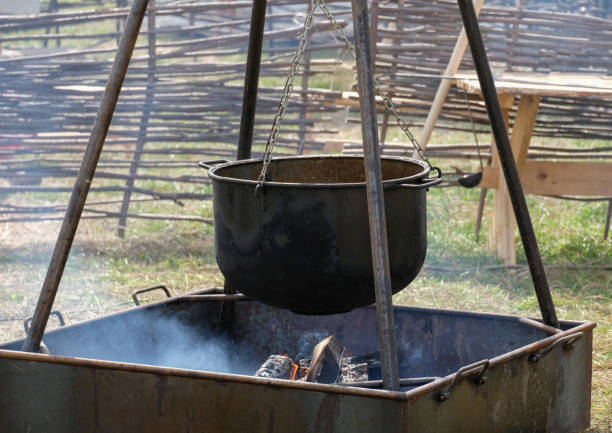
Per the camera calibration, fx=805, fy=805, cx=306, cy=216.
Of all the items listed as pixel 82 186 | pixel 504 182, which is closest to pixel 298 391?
pixel 82 186

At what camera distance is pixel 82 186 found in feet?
8.00

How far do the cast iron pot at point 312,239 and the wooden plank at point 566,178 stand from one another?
2761 millimetres

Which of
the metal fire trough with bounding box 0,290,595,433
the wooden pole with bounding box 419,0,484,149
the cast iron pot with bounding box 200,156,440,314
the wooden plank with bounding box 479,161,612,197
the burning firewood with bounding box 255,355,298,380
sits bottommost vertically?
the burning firewood with bounding box 255,355,298,380

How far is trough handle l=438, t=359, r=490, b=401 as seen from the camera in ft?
7.54

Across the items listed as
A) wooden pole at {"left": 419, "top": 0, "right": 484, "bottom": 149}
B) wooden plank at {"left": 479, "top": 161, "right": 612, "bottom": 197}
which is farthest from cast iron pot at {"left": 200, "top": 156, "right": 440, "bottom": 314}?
wooden plank at {"left": 479, "top": 161, "right": 612, "bottom": 197}

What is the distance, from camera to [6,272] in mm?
4941

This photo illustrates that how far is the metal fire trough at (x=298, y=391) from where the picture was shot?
2.25 m

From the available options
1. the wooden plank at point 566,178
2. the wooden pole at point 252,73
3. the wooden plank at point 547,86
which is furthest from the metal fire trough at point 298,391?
the wooden plank at point 566,178

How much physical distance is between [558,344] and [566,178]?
267cm

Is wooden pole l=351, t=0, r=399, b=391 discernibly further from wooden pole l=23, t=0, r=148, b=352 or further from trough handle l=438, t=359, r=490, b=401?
wooden pole l=23, t=0, r=148, b=352

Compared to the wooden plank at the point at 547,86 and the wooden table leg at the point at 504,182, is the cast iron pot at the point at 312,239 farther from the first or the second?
the wooden table leg at the point at 504,182

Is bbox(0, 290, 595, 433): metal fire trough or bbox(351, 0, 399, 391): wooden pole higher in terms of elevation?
bbox(351, 0, 399, 391): wooden pole

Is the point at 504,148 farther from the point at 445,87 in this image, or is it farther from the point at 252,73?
the point at 445,87

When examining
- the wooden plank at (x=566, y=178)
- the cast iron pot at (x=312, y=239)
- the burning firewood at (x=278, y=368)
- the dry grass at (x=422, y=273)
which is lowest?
the dry grass at (x=422, y=273)
